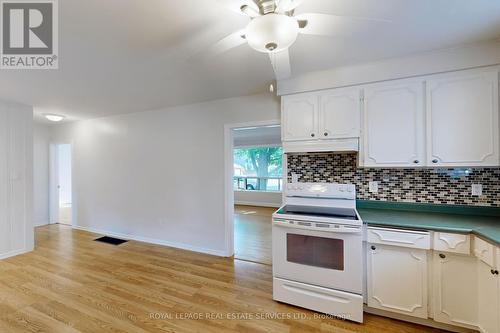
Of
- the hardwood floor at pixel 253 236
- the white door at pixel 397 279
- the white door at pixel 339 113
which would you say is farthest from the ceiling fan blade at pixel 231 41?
the hardwood floor at pixel 253 236

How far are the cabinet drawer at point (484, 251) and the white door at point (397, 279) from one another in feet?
1.06

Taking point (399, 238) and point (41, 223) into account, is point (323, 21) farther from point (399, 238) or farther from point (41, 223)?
point (41, 223)

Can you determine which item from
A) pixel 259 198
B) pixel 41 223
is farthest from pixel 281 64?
pixel 41 223

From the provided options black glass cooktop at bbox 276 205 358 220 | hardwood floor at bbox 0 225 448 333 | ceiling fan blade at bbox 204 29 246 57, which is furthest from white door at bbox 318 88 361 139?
hardwood floor at bbox 0 225 448 333

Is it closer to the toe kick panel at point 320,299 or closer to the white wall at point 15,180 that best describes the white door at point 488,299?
the toe kick panel at point 320,299

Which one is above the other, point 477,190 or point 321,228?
point 477,190

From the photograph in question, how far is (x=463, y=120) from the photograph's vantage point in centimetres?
203

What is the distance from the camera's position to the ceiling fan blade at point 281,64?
200cm

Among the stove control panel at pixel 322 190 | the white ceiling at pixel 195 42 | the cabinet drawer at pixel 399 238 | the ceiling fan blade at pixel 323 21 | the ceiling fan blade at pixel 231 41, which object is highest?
the white ceiling at pixel 195 42

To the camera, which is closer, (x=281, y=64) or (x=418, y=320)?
(x=418, y=320)

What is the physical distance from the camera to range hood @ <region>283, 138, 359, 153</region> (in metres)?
2.41

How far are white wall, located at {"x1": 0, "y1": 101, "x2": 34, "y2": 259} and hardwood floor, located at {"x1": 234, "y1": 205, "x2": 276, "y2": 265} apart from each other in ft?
11.2

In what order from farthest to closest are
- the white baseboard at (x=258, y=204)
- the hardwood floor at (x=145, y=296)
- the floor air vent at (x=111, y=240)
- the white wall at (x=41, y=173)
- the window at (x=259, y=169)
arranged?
the window at (x=259, y=169), the white baseboard at (x=258, y=204), the white wall at (x=41, y=173), the floor air vent at (x=111, y=240), the hardwood floor at (x=145, y=296)

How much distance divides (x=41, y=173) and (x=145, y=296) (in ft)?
15.6
